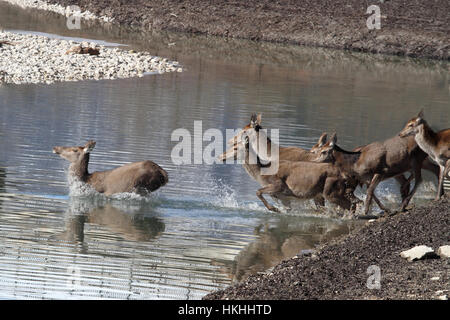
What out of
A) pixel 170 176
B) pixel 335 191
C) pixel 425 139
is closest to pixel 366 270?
pixel 335 191

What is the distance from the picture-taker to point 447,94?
3148cm

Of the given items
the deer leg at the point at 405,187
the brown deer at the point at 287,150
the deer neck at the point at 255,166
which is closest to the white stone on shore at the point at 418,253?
the deer neck at the point at 255,166

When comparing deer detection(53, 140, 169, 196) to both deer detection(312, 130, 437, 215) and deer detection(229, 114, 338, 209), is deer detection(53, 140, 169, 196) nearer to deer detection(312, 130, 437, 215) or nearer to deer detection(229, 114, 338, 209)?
deer detection(229, 114, 338, 209)

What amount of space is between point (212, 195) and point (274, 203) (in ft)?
3.49

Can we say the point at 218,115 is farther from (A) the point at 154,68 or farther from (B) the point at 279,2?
(B) the point at 279,2

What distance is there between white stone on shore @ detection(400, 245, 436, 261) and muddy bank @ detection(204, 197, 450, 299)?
7 centimetres

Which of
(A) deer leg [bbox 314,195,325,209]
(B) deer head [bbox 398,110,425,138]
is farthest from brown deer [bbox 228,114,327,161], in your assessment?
(B) deer head [bbox 398,110,425,138]

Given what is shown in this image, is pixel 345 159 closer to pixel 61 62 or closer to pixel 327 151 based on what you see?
pixel 327 151

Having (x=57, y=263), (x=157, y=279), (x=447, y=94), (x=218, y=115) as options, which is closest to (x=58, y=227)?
(x=57, y=263)

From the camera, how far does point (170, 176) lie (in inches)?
633

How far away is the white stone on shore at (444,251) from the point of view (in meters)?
10.6

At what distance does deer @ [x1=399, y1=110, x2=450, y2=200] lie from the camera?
14.5 metres

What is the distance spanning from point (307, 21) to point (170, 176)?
1171 inches

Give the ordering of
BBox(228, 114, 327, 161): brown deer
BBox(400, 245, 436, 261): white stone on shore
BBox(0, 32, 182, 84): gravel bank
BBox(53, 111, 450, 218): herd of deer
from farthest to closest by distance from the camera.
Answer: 1. BBox(0, 32, 182, 84): gravel bank
2. BBox(228, 114, 327, 161): brown deer
3. BBox(53, 111, 450, 218): herd of deer
4. BBox(400, 245, 436, 261): white stone on shore
